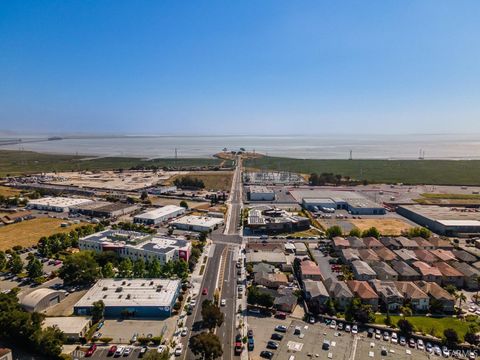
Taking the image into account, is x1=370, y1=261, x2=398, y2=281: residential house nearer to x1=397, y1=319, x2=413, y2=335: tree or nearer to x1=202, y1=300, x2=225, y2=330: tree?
x1=397, y1=319, x2=413, y2=335: tree

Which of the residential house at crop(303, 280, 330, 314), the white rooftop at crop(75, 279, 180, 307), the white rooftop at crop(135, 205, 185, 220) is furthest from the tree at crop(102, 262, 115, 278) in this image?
the white rooftop at crop(135, 205, 185, 220)

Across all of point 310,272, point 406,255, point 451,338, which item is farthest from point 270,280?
point 406,255

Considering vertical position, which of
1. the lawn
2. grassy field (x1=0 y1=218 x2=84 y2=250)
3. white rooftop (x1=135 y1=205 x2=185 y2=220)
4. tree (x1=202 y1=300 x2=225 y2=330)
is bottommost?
grassy field (x1=0 y1=218 x2=84 y2=250)

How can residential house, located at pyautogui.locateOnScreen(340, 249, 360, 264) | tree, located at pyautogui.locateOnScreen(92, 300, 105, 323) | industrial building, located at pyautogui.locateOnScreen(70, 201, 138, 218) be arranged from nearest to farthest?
tree, located at pyautogui.locateOnScreen(92, 300, 105, 323) → residential house, located at pyautogui.locateOnScreen(340, 249, 360, 264) → industrial building, located at pyautogui.locateOnScreen(70, 201, 138, 218)

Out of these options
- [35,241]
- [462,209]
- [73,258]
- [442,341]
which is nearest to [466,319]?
[442,341]

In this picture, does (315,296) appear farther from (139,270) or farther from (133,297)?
(139,270)

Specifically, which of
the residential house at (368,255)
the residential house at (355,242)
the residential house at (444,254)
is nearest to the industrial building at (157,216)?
the residential house at (355,242)

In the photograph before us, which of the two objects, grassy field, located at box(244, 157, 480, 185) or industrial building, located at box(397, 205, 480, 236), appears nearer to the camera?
industrial building, located at box(397, 205, 480, 236)
